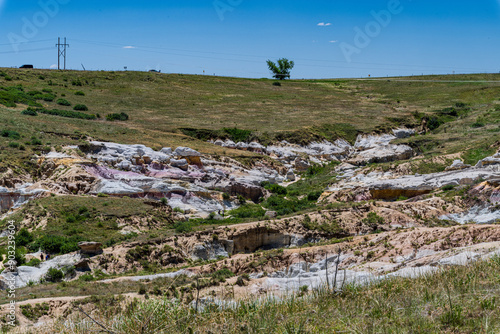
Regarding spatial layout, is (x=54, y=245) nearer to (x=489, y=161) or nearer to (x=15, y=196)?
(x=15, y=196)

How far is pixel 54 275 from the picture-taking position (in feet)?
74.9

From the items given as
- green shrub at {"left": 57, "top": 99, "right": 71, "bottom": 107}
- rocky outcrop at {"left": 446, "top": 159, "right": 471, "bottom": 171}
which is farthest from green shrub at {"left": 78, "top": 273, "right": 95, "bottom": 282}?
green shrub at {"left": 57, "top": 99, "right": 71, "bottom": 107}

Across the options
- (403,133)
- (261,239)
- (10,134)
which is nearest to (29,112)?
(10,134)

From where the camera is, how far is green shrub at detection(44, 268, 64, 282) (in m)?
22.7

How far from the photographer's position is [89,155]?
42.8m

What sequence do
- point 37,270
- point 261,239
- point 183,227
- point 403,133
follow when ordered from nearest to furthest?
point 37,270
point 261,239
point 183,227
point 403,133

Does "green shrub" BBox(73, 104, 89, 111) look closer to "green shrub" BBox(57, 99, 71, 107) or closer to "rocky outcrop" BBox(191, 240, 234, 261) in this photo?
"green shrub" BBox(57, 99, 71, 107)

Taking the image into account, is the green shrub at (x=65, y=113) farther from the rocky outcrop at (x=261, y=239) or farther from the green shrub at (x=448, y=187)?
the green shrub at (x=448, y=187)

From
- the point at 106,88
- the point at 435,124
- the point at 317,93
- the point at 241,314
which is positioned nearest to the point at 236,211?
the point at 241,314

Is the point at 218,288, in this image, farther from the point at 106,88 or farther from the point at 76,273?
the point at 106,88

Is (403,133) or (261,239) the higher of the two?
(403,133)

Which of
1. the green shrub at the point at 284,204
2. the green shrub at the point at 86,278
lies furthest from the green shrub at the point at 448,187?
the green shrub at the point at 86,278

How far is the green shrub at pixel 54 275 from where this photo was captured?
74.4ft

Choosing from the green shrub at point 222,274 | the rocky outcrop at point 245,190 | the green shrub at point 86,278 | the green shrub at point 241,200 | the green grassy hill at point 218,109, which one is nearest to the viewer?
the green shrub at point 222,274
